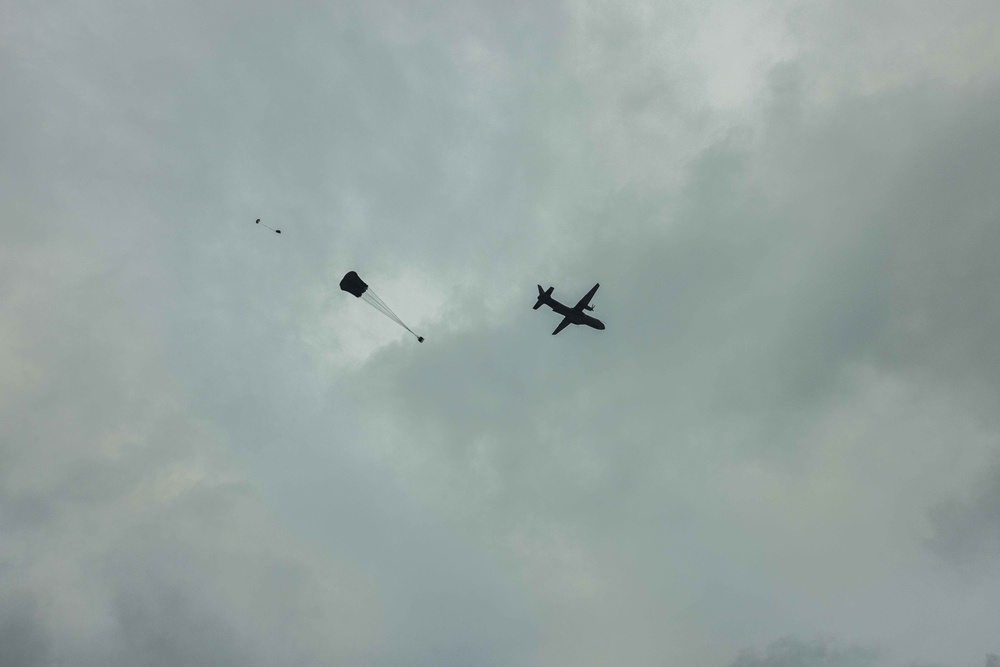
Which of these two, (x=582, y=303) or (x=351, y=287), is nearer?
(x=351, y=287)

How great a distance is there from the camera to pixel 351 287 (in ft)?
268

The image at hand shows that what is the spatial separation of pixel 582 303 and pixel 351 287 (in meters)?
72.1

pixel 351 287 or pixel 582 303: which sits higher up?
pixel 582 303

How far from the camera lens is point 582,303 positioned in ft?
459
